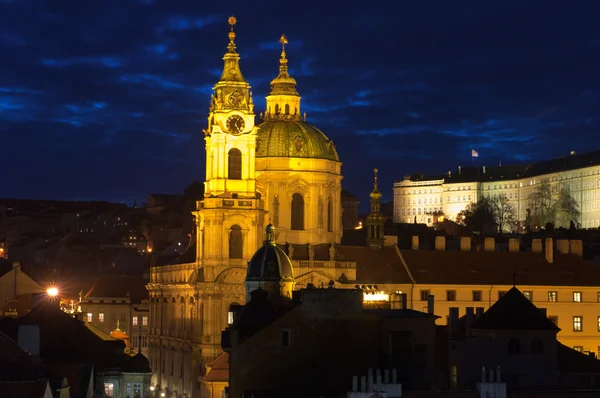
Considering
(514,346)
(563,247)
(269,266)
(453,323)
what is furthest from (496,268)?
(514,346)

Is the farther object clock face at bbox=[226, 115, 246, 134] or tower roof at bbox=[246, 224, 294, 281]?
clock face at bbox=[226, 115, 246, 134]

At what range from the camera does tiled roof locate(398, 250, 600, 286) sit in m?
140

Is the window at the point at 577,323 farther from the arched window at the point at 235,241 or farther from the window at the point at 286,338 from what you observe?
the window at the point at 286,338

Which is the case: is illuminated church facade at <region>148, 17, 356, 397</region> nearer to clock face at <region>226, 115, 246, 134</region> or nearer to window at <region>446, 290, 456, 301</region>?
clock face at <region>226, 115, 246, 134</region>

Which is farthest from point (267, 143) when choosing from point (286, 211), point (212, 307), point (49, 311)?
point (49, 311)

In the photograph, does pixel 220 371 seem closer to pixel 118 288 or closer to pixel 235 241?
pixel 235 241

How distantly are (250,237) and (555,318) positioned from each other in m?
25.1

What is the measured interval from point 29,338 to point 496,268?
3155 inches

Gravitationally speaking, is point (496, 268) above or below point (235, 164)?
below

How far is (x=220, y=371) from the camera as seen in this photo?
113 meters

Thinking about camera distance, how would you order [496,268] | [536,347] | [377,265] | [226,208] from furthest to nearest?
[496,268], [377,265], [226,208], [536,347]

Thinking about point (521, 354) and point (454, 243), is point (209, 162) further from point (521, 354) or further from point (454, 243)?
point (521, 354)

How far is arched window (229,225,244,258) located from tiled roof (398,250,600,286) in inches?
579

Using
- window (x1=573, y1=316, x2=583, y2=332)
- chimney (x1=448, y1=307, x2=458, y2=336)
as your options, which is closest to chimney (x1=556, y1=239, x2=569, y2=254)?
window (x1=573, y1=316, x2=583, y2=332)
